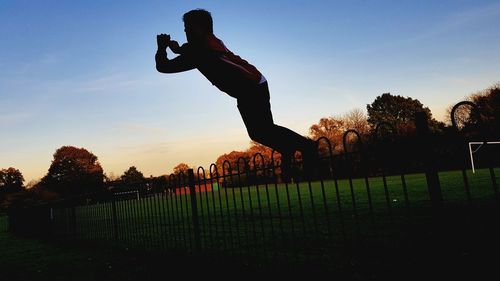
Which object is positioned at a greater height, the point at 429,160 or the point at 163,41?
the point at 163,41

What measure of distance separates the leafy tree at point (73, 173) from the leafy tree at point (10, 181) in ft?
21.7

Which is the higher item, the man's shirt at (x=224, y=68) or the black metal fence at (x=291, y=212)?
the man's shirt at (x=224, y=68)

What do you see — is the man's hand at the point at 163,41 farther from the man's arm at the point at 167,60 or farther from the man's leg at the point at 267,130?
the man's leg at the point at 267,130

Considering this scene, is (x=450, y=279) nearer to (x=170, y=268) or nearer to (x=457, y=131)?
(x=457, y=131)

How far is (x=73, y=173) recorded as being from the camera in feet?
249

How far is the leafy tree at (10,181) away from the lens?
7556 cm

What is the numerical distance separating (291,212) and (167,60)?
3239mm

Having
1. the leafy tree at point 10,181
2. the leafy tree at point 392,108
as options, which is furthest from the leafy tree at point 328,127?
the leafy tree at point 10,181

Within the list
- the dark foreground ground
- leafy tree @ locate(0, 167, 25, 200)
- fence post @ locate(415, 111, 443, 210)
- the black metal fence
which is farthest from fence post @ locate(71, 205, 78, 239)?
leafy tree @ locate(0, 167, 25, 200)

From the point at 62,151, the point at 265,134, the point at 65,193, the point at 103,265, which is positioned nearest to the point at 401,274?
→ the point at 265,134

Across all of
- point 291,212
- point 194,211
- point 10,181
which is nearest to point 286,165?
point 194,211

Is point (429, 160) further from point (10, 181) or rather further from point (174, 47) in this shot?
point (10, 181)

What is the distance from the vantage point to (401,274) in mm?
3639

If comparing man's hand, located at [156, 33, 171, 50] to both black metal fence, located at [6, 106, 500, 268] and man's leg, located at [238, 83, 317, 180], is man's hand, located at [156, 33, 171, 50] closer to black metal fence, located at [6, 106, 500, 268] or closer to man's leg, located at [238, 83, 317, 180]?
man's leg, located at [238, 83, 317, 180]
